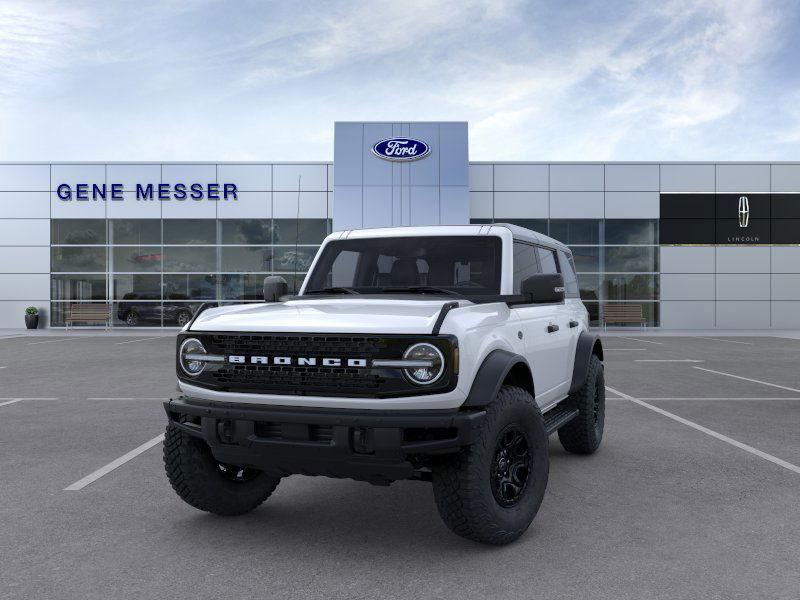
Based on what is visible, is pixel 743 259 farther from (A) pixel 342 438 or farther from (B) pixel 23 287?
(B) pixel 23 287

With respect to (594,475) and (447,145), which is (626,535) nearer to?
(594,475)

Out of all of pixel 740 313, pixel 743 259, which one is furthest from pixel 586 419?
pixel 743 259

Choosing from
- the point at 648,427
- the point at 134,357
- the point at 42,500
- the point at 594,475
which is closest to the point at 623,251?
the point at 134,357

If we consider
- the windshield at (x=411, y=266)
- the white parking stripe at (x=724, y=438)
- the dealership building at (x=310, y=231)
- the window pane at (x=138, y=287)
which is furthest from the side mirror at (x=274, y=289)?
the window pane at (x=138, y=287)

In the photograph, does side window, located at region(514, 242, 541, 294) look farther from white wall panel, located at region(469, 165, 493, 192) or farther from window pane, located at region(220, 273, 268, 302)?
window pane, located at region(220, 273, 268, 302)

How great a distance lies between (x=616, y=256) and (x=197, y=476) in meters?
25.8

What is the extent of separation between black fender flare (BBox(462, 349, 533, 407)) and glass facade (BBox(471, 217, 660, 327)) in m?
24.1

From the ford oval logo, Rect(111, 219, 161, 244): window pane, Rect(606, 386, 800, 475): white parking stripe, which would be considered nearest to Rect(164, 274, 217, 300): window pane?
Rect(111, 219, 161, 244): window pane

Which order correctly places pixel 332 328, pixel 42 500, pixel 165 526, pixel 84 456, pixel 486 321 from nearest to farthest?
pixel 332 328
pixel 486 321
pixel 165 526
pixel 42 500
pixel 84 456

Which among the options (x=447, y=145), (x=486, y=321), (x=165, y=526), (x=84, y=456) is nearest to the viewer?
(x=486, y=321)

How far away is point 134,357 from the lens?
15.6 m

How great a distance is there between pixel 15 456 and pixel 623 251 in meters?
25.3

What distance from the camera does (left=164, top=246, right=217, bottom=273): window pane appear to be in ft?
91.2

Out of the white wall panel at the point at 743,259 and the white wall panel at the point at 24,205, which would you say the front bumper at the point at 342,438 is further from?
the white wall panel at the point at 24,205
